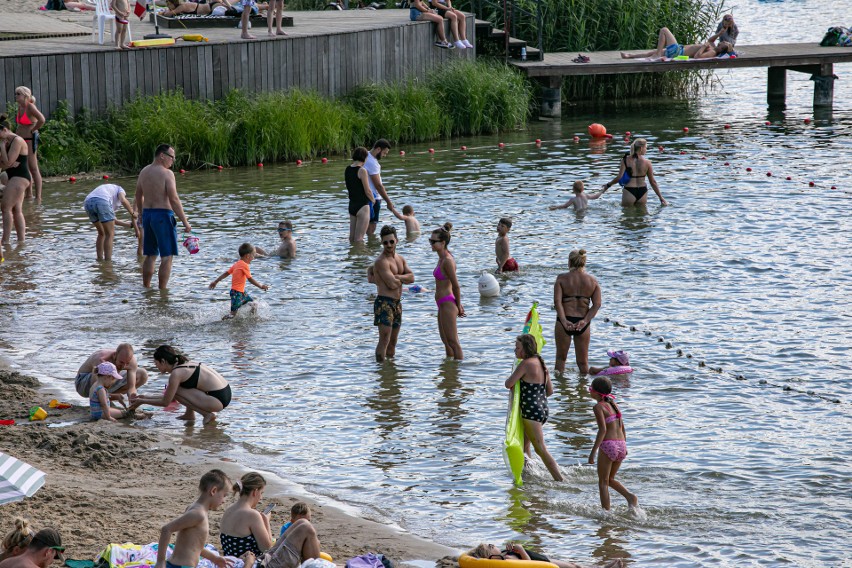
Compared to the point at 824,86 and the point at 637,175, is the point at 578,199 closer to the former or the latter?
the point at 637,175

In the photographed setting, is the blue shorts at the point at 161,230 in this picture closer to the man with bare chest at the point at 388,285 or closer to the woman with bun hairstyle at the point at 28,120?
the man with bare chest at the point at 388,285

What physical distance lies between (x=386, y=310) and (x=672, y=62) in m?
19.1

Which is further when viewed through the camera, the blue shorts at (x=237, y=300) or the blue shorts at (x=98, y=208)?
the blue shorts at (x=98, y=208)

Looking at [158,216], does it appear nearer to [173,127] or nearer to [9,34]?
[173,127]

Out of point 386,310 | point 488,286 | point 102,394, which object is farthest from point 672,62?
point 102,394

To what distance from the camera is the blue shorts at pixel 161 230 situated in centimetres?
1429

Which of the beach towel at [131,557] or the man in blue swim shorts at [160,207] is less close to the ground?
the man in blue swim shorts at [160,207]

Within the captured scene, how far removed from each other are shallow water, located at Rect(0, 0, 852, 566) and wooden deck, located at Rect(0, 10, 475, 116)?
2.12 meters

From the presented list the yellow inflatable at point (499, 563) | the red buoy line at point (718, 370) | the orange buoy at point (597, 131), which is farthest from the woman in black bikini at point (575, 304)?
the orange buoy at point (597, 131)

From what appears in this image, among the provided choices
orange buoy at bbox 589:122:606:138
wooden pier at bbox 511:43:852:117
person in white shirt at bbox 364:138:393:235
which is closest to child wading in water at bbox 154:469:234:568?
Result: person in white shirt at bbox 364:138:393:235

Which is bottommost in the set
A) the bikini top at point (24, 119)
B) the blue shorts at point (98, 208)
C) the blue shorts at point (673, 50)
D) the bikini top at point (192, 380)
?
the bikini top at point (192, 380)

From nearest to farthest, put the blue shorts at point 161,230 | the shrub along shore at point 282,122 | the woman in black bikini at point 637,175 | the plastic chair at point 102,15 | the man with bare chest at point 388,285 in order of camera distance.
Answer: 1. the man with bare chest at point 388,285
2. the blue shorts at point 161,230
3. the woman in black bikini at point 637,175
4. the shrub along shore at point 282,122
5. the plastic chair at point 102,15

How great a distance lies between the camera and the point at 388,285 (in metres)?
11.8

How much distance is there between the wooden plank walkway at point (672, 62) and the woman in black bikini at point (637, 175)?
949 centimetres
